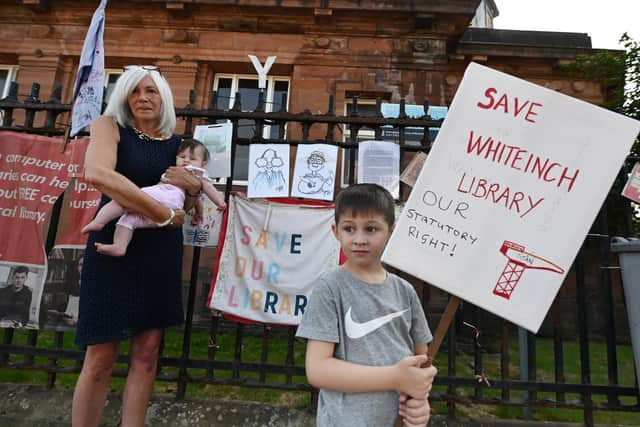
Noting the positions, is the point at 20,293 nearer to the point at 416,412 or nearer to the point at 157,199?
the point at 157,199

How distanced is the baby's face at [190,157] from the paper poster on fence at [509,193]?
148 centimetres

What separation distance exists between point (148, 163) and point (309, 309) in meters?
1.28

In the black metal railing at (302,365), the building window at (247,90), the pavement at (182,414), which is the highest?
the building window at (247,90)

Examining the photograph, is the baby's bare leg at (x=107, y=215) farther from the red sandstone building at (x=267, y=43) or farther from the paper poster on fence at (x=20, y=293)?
the red sandstone building at (x=267, y=43)

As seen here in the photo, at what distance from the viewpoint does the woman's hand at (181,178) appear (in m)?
2.05

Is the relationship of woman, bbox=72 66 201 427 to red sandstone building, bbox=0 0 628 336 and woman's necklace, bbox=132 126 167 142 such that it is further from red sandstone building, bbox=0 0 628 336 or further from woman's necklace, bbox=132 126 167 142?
red sandstone building, bbox=0 0 628 336

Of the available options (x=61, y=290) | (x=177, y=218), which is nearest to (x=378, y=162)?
(x=177, y=218)

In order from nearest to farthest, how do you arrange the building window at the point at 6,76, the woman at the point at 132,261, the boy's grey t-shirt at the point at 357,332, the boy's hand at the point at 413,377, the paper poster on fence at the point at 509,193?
1. the boy's hand at the point at 413,377
2. the boy's grey t-shirt at the point at 357,332
3. the paper poster on fence at the point at 509,193
4. the woman at the point at 132,261
5. the building window at the point at 6,76

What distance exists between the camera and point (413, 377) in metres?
1.10

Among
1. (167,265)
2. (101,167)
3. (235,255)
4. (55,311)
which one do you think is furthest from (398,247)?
(55,311)

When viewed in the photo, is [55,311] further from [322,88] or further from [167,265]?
[322,88]

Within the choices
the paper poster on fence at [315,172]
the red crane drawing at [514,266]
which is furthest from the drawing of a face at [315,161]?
the red crane drawing at [514,266]

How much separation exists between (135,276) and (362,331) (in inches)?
49.7

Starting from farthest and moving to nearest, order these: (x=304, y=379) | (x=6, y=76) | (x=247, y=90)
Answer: (x=6, y=76)
(x=247, y=90)
(x=304, y=379)
